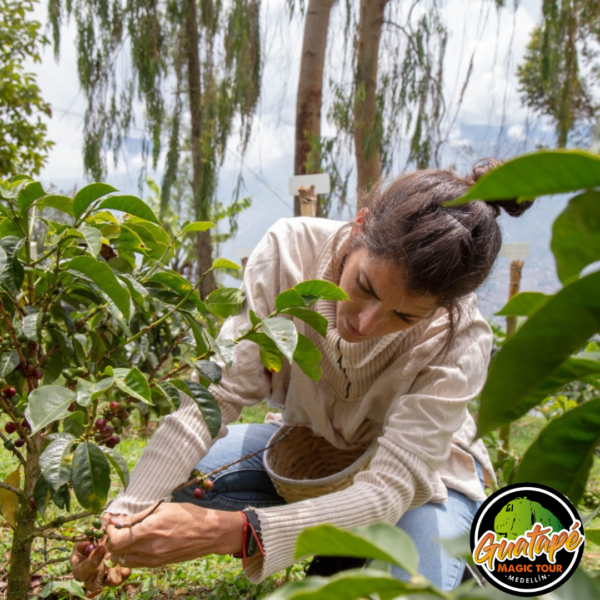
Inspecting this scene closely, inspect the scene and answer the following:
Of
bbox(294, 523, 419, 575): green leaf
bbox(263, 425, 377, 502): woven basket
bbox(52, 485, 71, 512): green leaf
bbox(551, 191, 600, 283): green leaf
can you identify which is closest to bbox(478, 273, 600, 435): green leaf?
bbox(551, 191, 600, 283): green leaf

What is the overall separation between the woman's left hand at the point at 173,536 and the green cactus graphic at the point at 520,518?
63cm

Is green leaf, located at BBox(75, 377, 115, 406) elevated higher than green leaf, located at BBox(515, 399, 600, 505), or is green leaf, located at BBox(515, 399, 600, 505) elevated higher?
green leaf, located at BBox(515, 399, 600, 505)

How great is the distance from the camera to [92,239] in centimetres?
76

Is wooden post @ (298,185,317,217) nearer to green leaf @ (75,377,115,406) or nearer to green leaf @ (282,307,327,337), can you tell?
green leaf @ (282,307,327,337)

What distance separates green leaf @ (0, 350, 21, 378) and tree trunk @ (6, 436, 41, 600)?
149mm

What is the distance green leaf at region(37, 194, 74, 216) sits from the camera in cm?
84

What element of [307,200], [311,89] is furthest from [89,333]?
[311,89]

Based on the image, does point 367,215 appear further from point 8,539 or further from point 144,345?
point 8,539

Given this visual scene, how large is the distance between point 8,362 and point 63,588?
559mm

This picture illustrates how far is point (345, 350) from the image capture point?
125cm

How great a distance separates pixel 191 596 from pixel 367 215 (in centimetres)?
89

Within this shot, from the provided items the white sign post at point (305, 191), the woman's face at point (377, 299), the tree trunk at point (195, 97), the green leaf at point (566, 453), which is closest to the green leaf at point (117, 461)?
the woman's face at point (377, 299)

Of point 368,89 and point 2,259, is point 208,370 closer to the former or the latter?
point 2,259

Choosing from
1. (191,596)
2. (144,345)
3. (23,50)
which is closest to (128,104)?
(23,50)
